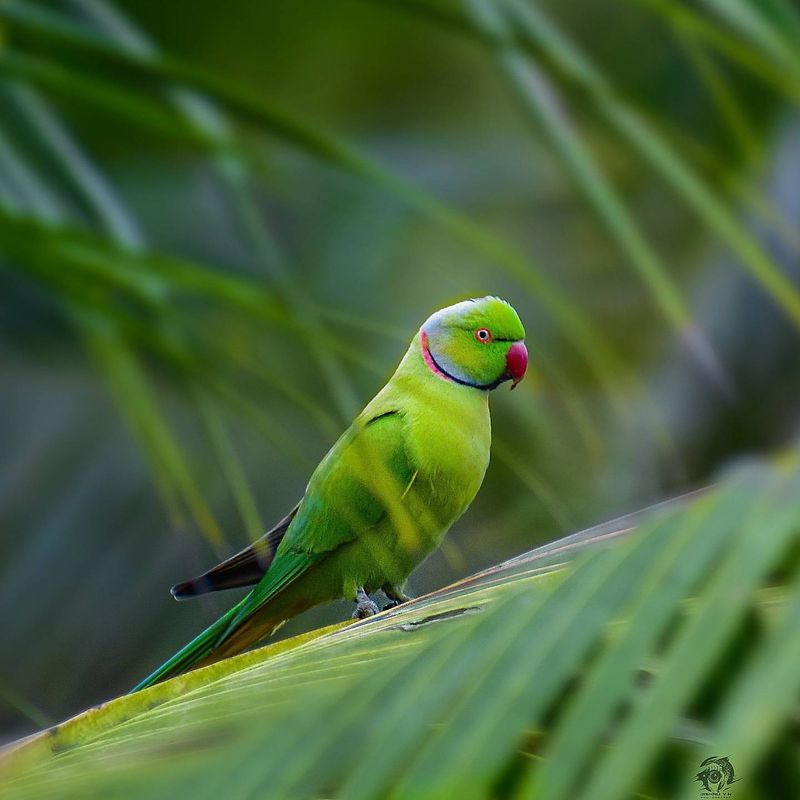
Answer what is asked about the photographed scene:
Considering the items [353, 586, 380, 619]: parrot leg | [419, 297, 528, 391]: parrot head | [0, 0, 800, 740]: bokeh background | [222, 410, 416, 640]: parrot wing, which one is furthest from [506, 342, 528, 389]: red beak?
[0, 0, 800, 740]: bokeh background

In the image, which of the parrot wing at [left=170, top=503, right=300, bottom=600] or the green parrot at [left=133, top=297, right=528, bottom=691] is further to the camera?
the green parrot at [left=133, top=297, right=528, bottom=691]

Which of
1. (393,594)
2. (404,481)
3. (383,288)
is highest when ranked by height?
(383,288)

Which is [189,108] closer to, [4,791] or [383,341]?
[4,791]

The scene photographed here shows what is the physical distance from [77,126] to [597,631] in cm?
271

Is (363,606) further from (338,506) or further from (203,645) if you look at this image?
(203,645)

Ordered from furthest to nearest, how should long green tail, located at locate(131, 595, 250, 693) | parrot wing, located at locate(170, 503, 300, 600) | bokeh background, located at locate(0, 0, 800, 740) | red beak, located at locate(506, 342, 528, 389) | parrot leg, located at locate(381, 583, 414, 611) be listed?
bokeh background, located at locate(0, 0, 800, 740), parrot leg, located at locate(381, 583, 414, 611), red beak, located at locate(506, 342, 528, 389), long green tail, located at locate(131, 595, 250, 693), parrot wing, located at locate(170, 503, 300, 600)

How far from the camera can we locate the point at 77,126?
9.23 ft

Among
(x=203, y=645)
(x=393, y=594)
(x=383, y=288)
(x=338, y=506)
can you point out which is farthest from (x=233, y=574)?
(x=383, y=288)

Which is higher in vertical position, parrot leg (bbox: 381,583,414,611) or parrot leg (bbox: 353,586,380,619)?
parrot leg (bbox: 353,586,380,619)

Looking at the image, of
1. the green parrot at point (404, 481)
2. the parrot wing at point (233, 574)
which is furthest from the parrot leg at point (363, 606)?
the parrot wing at point (233, 574)

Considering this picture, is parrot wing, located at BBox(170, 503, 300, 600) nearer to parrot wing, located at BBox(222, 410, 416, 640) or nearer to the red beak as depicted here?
parrot wing, located at BBox(222, 410, 416, 640)

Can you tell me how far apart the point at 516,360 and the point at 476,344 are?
71 millimetres

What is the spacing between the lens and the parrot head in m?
1.36

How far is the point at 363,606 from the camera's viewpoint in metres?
1.35
